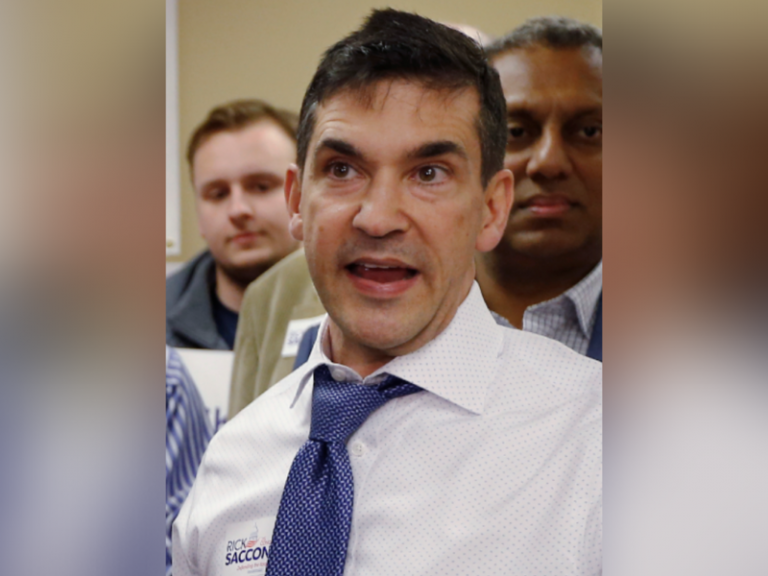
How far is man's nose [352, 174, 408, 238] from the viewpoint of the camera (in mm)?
1300

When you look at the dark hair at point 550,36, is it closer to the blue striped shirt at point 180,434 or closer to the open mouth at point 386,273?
the open mouth at point 386,273

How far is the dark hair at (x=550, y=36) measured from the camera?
55.9 inches

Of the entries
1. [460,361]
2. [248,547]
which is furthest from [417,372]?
[248,547]

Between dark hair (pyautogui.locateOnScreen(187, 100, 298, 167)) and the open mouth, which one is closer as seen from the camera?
the open mouth

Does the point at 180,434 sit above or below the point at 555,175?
below

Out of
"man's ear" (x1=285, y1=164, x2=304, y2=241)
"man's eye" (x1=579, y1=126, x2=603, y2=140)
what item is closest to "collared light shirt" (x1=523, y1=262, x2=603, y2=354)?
"man's eye" (x1=579, y1=126, x2=603, y2=140)

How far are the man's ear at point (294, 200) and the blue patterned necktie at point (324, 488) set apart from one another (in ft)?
0.91

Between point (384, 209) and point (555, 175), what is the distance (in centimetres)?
35

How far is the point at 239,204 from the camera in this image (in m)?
1.81

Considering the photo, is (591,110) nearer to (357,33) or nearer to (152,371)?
Answer: (357,33)

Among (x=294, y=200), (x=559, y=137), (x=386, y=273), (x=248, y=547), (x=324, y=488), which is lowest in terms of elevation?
(x=248, y=547)

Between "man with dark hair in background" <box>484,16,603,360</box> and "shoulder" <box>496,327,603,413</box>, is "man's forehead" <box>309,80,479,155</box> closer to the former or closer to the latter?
"man with dark hair in background" <box>484,16,603,360</box>

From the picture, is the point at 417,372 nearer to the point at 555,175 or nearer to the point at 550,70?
the point at 555,175

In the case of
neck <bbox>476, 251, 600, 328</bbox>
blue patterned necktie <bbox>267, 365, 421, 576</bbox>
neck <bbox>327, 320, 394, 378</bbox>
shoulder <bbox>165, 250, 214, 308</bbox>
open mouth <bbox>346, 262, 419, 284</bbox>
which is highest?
open mouth <bbox>346, 262, 419, 284</bbox>
